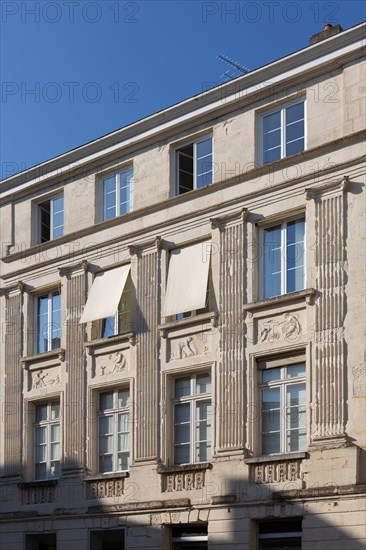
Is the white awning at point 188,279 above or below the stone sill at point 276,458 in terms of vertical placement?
above

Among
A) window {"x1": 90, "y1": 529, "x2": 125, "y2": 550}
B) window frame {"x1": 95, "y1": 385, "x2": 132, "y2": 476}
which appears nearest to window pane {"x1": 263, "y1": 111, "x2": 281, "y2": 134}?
window frame {"x1": 95, "y1": 385, "x2": 132, "y2": 476}

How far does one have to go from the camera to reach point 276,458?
25.4 m

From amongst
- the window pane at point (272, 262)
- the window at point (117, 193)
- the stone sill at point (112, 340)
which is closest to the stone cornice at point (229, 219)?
the window pane at point (272, 262)

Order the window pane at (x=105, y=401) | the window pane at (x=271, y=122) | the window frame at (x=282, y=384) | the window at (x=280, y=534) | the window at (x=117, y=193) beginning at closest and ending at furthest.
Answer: the window at (x=280, y=534), the window frame at (x=282, y=384), the window pane at (x=271, y=122), the window pane at (x=105, y=401), the window at (x=117, y=193)

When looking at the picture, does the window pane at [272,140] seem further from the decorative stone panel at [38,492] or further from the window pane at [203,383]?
the decorative stone panel at [38,492]

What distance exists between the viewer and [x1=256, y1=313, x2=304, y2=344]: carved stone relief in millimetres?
25719

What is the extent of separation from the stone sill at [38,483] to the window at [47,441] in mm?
343

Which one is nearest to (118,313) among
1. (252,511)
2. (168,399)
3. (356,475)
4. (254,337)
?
(168,399)

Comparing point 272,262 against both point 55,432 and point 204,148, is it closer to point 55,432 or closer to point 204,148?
point 204,148

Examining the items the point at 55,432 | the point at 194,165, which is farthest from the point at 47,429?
the point at 194,165

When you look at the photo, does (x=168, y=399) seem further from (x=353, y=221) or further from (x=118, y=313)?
(x=353, y=221)

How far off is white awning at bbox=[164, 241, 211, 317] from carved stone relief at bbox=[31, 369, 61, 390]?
4.39m

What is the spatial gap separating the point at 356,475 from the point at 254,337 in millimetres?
4163

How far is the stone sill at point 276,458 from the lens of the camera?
24.9 metres
